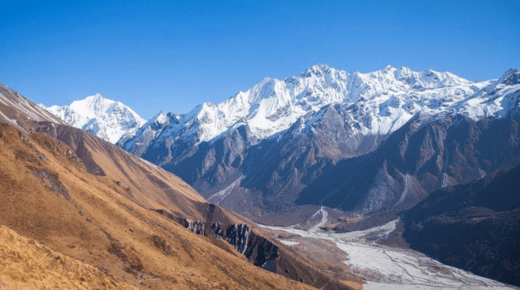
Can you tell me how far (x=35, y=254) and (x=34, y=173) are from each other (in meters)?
51.8

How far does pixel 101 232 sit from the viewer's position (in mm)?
88500

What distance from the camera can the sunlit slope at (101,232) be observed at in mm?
79438

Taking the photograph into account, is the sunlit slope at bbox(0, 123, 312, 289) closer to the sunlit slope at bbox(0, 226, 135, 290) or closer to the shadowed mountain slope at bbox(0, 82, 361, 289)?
the shadowed mountain slope at bbox(0, 82, 361, 289)

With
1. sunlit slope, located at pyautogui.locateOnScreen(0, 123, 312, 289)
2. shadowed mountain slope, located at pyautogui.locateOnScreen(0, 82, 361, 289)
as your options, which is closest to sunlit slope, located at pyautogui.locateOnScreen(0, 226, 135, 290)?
shadowed mountain slope, located at pyautogui.locateOnScreen(0, 82, 361, 289)

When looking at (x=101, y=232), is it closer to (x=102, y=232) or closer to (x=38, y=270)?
(x=102, y=232)

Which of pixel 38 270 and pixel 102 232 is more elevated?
pixel 38 270

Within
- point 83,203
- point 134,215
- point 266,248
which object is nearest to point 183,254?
point 134,215

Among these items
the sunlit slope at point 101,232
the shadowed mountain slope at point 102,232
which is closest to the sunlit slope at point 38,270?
the shadowed mountain slope at point 102,232

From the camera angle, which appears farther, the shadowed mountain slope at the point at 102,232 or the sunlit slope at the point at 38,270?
the shadowed mountain slope at the point at 102,232

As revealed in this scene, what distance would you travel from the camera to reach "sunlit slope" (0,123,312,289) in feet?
261

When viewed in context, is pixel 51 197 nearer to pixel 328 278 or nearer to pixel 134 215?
pixel 134 215

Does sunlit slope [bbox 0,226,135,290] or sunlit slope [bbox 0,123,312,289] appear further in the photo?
sunlit slope [bbox 0,123,312,289]

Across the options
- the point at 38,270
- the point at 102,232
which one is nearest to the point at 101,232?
the point at 102,232

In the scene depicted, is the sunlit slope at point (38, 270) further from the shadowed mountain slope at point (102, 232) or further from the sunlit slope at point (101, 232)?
the sunlit slope at point (101, 232)
